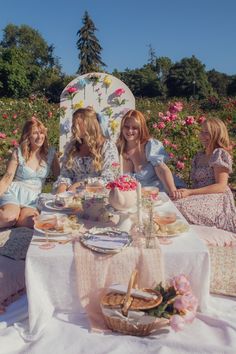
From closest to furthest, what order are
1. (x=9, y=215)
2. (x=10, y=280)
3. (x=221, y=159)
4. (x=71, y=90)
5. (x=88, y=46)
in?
(x=10, y=280) < (x=9, y=215) < (x=221, y=159) < (x=71, y=90) < (x=88, y=46)

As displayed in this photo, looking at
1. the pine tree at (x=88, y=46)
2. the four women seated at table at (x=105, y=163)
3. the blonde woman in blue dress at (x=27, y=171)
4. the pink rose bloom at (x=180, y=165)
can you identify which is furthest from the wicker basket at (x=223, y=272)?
the pine tree at (x=88, y=46)

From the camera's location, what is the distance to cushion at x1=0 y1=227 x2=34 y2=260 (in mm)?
2786

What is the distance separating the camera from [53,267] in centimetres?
200

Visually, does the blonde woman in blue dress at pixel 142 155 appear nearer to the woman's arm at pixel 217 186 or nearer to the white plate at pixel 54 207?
the woman's arm at pixel 217 186

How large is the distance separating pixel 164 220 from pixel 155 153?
4.65 feet

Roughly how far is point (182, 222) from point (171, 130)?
3.02 meters

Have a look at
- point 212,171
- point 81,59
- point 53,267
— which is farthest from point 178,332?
point 81,59

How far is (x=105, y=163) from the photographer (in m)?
3.77

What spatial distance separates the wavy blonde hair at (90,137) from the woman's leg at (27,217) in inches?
22.8

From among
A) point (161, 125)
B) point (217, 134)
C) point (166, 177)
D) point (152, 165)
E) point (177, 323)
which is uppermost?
point (161, 125)

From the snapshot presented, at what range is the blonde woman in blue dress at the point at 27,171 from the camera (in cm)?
356

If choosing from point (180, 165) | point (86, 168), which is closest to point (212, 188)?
point (86, 168)

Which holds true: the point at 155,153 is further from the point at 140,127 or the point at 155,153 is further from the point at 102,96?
the point at 102,96

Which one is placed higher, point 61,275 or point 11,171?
point 11,171
